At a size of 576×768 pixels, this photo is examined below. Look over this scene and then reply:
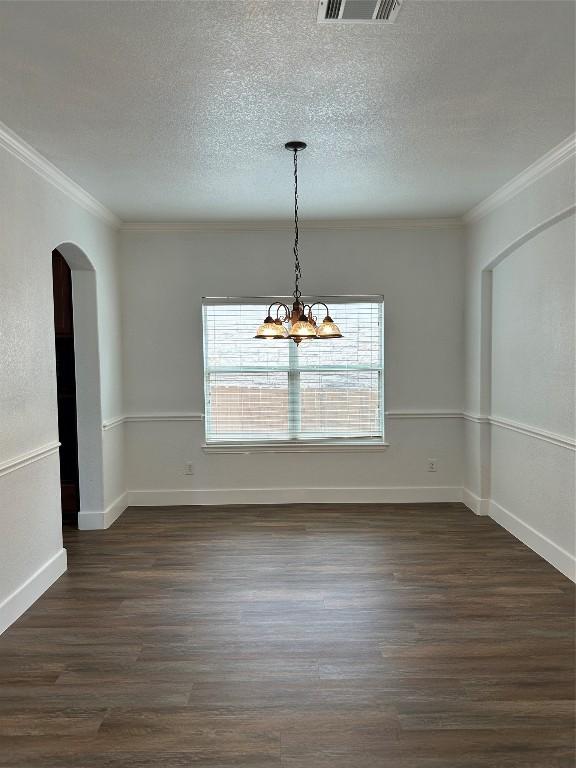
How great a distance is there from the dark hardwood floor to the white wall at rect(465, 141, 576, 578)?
1.47ft

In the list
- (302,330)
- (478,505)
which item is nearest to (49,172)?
(302,330)

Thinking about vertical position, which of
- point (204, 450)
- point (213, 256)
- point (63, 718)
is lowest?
point (63, 718)

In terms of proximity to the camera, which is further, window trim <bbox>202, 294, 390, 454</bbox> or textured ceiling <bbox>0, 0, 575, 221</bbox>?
window trim <bbox>202, 294, 390, 454</bbox>

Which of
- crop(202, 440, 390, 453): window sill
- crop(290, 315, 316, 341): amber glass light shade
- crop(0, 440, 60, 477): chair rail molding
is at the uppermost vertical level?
crop(290, 315, 316, 341): amber glass light shade

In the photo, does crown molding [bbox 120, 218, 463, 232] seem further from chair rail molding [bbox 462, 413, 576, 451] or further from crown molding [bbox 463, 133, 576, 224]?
chair rail molding [bbox 462, 413, 576, 451]

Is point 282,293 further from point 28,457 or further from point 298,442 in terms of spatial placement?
point 28,457

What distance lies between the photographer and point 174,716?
249cm

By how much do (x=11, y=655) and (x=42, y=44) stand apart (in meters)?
2.84

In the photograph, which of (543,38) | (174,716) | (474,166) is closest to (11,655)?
(174,716)

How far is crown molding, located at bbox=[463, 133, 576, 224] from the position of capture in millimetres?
3624

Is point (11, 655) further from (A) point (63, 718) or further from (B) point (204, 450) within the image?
(B) point (204, 450)

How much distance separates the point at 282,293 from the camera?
5.93 meters

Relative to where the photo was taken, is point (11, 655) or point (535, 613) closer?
point (11, 655)

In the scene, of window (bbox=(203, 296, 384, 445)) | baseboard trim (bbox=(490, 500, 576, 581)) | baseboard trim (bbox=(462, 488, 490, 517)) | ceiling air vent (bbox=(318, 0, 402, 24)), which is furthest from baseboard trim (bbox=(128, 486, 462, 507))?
ceiling air vent (bbox=(318, 0, 402, 24))
